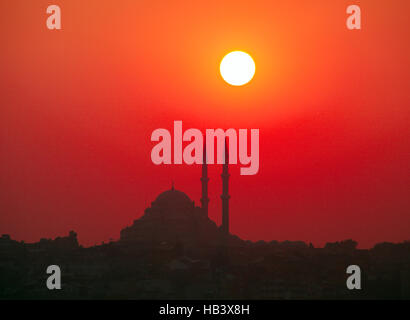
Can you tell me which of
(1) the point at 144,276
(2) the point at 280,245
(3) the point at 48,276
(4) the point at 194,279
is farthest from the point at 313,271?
(3) the point at 48,276

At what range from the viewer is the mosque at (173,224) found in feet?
61.4

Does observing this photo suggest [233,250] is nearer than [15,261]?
No

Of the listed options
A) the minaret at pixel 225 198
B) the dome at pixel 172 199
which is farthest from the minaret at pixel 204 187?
the dome at pixel 172 199

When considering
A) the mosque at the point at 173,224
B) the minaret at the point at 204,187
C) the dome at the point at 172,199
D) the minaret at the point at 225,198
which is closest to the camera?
the minaret at the point at 225,198

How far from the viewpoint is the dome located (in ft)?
68.4

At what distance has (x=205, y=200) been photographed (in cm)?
1631

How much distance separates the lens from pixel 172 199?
20.8m

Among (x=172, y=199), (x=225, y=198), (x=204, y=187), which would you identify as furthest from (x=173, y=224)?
(x=225, y=198)

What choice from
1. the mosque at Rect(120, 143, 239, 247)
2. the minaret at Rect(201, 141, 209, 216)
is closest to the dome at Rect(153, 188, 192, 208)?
the mosque at Rect(120, 143, 239, 247)

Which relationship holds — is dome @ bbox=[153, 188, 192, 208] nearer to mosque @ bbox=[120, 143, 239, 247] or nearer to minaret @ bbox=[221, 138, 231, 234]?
mosque @ bbox=[120, 143, 239, 247]

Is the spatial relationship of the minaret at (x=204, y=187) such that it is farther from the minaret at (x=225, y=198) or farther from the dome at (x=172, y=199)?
the dome at (x=172, y=199)

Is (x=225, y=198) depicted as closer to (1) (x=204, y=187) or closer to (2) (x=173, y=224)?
(1) (x=204, y=187)
